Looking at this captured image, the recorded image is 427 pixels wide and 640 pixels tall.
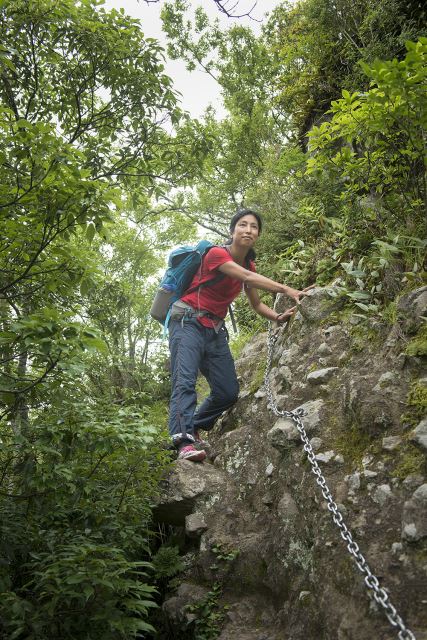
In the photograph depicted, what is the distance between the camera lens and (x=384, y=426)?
10.1 feet

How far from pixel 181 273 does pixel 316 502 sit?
2965mm

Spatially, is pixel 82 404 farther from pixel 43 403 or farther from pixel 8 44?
pixel 8 44

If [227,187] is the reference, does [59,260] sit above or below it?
below

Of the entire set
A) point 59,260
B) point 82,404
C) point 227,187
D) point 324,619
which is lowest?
point 324,619

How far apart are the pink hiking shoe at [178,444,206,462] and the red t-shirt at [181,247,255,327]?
1.42 meters

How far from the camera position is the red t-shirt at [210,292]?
16.6 feet

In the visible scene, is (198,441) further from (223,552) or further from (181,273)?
(181,273)

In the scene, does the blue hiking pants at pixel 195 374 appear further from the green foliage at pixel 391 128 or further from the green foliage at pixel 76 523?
the green foliage at pixel 391 128

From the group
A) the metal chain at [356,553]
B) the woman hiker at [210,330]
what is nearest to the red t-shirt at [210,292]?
the woman hiker at [210,330]

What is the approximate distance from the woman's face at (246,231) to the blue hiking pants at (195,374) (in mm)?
1081

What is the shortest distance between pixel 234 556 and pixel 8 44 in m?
5.68

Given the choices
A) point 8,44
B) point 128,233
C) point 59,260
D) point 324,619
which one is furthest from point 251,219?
point 128,233

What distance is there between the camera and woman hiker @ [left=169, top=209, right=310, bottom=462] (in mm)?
4785

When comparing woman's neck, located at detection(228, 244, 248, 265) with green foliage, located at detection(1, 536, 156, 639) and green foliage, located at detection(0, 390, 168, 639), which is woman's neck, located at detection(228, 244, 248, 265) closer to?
green foliage, located at detection(0, 390, 168, 639)
